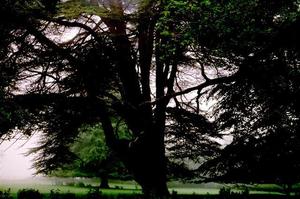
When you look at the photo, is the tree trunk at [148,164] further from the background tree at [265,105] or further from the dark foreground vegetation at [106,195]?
the background tree at [265,105]

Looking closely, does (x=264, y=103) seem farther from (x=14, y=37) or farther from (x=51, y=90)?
(x=14, y=37)

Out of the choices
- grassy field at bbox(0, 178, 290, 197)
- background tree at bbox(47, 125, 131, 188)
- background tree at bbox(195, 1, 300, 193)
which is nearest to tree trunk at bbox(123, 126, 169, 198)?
background tree at bbox(195, 1, 300, 193)

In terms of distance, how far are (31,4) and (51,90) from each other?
417 centimetres

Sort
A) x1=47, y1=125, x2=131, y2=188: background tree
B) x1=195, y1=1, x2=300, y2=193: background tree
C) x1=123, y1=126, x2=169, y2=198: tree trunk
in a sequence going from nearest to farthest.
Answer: x1=195, y1=1, x2=300, y2=193: background tree
x1=123, y1=126, x2=169, y2=198: tree trunk
x1=47, y1=125, x2=131, y2=188: background tree

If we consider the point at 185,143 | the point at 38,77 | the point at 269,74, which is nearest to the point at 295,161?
the point at 185,143

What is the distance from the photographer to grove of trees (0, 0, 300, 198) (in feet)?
28.3

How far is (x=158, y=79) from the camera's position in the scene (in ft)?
49.3

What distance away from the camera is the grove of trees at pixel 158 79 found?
8.62 metres

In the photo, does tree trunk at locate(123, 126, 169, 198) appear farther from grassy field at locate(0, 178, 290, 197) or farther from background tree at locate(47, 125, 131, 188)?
background tree at locate(47, 125, 131, 188)

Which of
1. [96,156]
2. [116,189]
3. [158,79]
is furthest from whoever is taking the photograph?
[96,156]

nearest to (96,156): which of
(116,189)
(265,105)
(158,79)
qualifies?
(116,189)

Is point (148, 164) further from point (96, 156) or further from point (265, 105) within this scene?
point (96, 156)

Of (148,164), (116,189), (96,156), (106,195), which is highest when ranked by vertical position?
(96,156)

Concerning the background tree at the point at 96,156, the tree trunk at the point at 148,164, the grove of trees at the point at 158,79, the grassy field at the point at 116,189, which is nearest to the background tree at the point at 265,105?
the grove of trees at the point at 158,79
